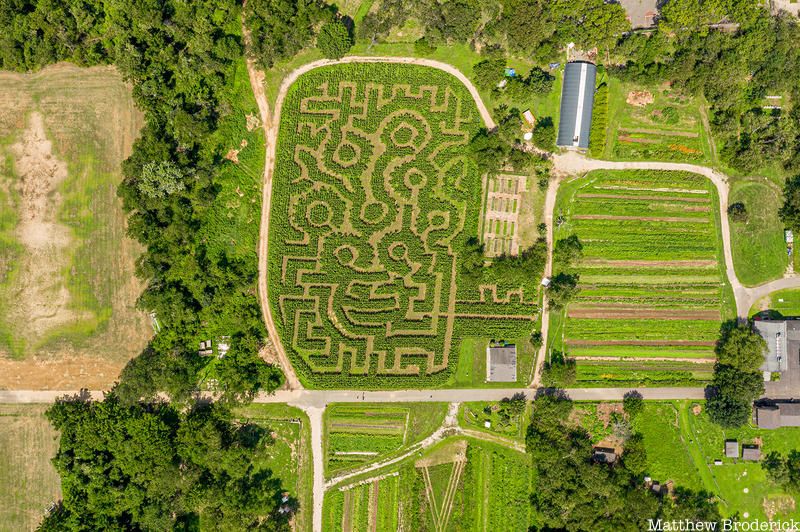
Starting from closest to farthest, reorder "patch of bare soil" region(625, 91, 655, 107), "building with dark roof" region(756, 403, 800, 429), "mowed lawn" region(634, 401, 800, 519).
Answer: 1. "building with dark roof" region(756, 403, 800, 429)
2. "mowed lawn" region(634, 401, 800, 519)
3. "patch of bare soil" region(625, 91, 655, 107)

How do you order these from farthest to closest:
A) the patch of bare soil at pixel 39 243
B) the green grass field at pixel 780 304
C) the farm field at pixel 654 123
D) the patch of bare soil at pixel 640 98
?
the patch of bare soil at pixel 640 98 < the farm field at pixel 654 123 < the green grass field at pixel 780 304 < the patch of bare soil at pixel 39 243

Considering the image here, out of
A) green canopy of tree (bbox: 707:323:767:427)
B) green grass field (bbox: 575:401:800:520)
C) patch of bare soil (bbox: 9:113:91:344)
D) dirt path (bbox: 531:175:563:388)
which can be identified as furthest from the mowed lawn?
patch of bare soil (bbox: 9:113:91:344)

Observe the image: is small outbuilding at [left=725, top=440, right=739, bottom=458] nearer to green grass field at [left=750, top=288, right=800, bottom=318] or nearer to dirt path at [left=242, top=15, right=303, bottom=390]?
green grass field at [left=750, top=288, right=800, bottom=318]

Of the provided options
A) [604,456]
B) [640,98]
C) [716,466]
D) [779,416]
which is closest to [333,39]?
[640,98]

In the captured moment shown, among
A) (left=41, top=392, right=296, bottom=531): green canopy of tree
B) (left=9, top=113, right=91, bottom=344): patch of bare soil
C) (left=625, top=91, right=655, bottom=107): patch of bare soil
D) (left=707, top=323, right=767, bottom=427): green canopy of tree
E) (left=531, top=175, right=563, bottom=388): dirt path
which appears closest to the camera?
(left=41, top=392, right=296, bottom=531): green canopy of tree

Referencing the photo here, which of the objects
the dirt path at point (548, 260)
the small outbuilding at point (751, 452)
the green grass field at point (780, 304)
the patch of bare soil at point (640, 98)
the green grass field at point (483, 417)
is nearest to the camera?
the small outbuilding at point (751, 452)

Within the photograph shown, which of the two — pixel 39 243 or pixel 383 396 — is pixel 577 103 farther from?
pixel 39 243

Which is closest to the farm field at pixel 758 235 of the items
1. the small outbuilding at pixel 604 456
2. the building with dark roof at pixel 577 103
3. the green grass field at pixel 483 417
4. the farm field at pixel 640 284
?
the farm field at pixel 640 284

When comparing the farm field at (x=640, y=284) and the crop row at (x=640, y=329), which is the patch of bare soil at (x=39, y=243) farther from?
the crop row at (x=640, y=329)
